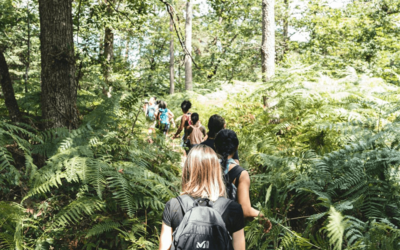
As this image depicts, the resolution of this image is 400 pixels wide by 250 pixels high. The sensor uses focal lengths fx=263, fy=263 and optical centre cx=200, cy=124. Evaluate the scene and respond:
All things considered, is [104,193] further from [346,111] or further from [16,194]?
[346,111]

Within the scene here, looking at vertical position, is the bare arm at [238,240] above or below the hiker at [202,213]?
below

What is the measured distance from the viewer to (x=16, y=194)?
3.70m

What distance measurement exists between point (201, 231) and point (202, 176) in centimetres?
48

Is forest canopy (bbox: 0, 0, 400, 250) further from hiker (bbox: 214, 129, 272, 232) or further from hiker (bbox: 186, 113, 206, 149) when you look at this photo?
hiker (bbox: 186, 113, 206, 149)

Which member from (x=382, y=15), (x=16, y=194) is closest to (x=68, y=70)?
(x=16, y=194)

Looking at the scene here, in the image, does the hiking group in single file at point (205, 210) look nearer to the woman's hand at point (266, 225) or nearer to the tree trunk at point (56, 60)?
the woman's hand at point (266, 225)

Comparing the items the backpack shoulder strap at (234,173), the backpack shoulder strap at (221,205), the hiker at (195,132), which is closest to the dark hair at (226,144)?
the backpack shoulder strap at (234,173)

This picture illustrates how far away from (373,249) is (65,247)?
3015 millimetres

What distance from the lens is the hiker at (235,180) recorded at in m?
2.71

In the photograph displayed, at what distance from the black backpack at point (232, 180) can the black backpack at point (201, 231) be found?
91 centimetres

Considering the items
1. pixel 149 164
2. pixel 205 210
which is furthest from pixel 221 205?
pixel 149 164

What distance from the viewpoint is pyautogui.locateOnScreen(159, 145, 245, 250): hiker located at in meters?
1.69

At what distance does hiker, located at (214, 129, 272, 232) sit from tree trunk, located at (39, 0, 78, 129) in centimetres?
276

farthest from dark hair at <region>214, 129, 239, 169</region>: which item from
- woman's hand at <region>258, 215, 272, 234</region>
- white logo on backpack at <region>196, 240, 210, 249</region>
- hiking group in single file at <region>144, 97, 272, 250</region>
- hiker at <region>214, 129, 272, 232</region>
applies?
white logo on backpack at <region>196, 240, 210, 249</region>
